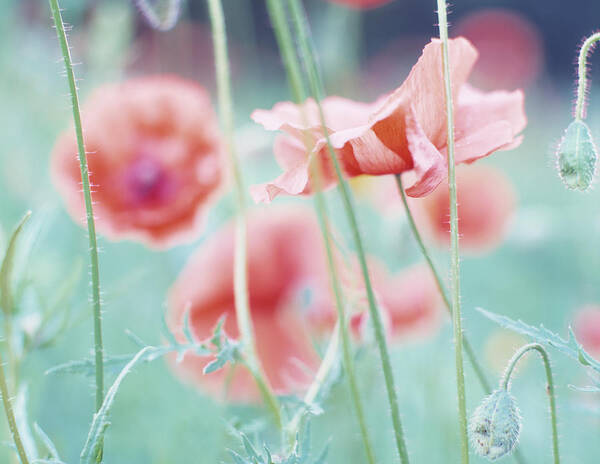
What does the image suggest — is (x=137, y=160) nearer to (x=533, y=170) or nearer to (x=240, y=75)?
(x=533, y=170)

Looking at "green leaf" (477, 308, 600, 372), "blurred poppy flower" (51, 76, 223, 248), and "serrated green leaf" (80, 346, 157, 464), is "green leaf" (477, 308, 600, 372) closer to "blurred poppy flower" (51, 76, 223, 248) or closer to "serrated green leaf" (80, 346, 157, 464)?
"serrated green leaf" (80, 346, 157, 464)

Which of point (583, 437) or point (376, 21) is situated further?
point (376, 21)

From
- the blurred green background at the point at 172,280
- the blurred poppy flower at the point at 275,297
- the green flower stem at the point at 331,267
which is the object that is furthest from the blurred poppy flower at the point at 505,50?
the green flower stem at the point at 331,267

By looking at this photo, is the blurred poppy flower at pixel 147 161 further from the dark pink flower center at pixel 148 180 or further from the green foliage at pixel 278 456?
the green foliage at pixel 278 456

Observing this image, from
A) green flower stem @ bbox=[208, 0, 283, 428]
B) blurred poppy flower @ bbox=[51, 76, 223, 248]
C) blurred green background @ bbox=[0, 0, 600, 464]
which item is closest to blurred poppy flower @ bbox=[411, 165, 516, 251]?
blurred green background @ bbox=[0, 0, 600, 464]

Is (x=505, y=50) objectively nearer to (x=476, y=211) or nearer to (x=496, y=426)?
(x=476, y=211)

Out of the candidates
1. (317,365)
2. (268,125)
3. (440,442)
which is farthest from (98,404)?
(440,442)
